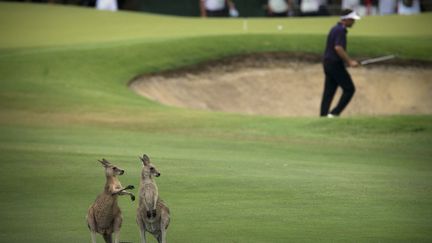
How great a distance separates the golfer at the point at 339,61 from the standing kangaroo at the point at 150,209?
15555 millimetres

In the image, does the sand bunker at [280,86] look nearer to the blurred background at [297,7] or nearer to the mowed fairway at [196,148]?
the mowed fairway at [196,148]

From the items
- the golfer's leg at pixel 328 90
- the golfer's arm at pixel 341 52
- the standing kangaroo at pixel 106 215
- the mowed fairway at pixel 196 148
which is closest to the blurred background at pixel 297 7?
the mowed fairway at pixel 196 148

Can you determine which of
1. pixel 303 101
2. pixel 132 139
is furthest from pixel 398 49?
pixel 132 139

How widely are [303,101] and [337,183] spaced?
17608mm

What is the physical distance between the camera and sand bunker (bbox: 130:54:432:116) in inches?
1303

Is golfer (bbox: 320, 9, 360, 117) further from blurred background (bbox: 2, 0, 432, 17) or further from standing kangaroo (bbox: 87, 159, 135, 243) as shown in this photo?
blurred background (bbox: 2, 0, 432, 17)

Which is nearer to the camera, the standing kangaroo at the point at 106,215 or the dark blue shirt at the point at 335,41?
the standing kangaroo at the point at 106,215

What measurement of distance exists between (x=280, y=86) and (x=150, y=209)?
2392 cm

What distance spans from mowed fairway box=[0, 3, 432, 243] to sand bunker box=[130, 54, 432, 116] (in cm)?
44

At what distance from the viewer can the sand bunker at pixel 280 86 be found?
3309 centimetres

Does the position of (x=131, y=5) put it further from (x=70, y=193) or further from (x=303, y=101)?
(x=70, y=193)

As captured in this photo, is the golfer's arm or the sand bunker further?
the sand bunker

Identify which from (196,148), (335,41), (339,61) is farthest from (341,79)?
(196,148)

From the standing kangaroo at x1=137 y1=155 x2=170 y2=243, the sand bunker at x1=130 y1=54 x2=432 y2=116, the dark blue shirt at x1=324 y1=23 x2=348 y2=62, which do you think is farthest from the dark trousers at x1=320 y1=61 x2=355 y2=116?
the standing kangaroo at x1=137 y1=155 x2=170 y2=243
